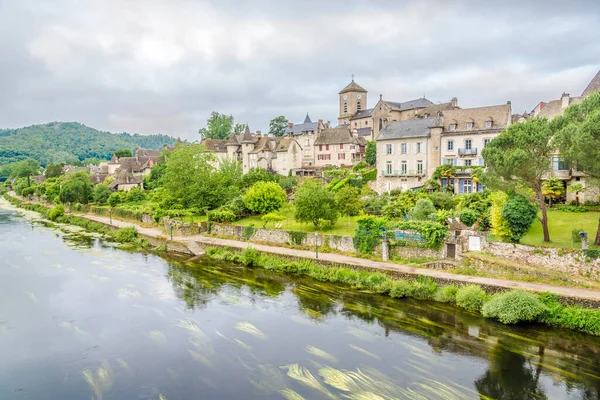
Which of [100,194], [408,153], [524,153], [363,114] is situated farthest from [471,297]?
[363,114]

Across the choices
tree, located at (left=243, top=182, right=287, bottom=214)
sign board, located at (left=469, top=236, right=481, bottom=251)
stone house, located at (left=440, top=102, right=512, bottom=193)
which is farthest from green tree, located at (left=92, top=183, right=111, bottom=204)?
sign board, located at (left=469, top=236, right=481, bottom=251)

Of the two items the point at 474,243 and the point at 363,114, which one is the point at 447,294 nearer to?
the point at 474,243

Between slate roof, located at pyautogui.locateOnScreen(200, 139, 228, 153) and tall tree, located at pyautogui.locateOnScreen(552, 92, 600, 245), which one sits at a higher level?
slate roof, located at pyautogui.locateOnScreen(200, 139, 228, 153)

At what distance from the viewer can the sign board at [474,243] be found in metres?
22.2

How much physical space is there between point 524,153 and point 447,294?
8.03 m

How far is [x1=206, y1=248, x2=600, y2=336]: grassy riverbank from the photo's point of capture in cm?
1684

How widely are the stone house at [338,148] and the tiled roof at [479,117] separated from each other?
1883cm

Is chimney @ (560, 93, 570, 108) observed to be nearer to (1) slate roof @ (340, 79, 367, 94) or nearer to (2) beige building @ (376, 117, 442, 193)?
(2) beige building @ (376, 117, 442, 193)

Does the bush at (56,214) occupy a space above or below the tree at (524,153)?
below

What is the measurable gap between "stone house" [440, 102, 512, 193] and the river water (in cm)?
2126

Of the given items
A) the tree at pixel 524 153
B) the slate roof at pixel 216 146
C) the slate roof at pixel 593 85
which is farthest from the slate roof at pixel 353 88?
the tree at pixel 524 153

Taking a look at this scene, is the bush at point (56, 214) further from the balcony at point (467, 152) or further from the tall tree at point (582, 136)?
the tall tree at point (582, 136)

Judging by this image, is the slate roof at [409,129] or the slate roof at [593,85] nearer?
the slate roof at [593,85]

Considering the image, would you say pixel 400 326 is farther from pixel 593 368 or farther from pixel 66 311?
pixel 66 311
